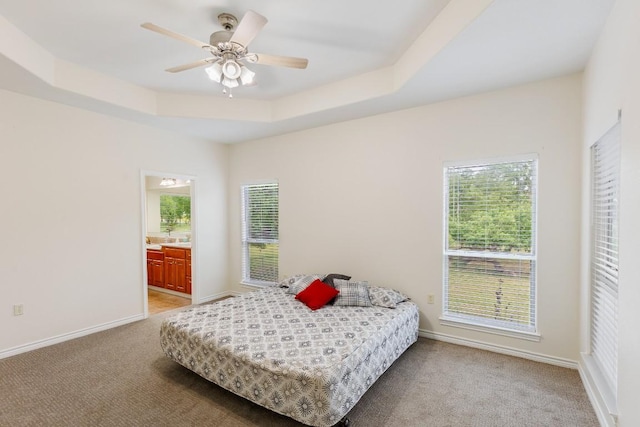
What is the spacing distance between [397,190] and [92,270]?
3879 millimetres

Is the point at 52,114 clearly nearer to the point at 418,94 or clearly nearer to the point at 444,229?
the point at 418,94

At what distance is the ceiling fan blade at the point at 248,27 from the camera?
1.89 meters

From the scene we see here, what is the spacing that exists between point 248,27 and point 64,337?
3884 mm

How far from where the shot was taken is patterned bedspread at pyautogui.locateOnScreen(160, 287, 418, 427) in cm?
194

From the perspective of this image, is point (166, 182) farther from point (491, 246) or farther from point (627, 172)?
point (627, 172)

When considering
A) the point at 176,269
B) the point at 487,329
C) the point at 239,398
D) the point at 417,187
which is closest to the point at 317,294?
the point at 239,398

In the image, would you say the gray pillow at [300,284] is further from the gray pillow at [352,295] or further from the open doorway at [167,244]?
the open doorway at [167,244]

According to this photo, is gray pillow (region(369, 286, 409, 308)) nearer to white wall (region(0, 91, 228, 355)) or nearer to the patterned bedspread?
the patterned bedspread

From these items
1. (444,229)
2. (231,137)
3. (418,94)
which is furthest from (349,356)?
(231,137)

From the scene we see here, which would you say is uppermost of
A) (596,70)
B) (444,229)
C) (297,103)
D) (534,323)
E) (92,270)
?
(297,103)

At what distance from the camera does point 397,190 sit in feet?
12.2

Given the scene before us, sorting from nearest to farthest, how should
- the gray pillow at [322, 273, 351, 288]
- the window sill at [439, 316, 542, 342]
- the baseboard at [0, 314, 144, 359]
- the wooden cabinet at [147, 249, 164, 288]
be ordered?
1. the window sill at [439, 316, 542, 342]
2. the baseboard at [0, 314, 144, 359]
3. the gray pillow at [322, 273, 351, 288]
4. the wooden cabinet at [147, 249, 164, 288]

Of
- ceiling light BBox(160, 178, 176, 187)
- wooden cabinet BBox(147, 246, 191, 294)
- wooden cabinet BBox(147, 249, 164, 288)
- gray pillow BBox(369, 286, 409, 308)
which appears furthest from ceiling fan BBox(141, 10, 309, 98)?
ceiling light BBox(160, 178, 176, 187)

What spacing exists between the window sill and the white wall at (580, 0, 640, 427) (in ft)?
2.86
